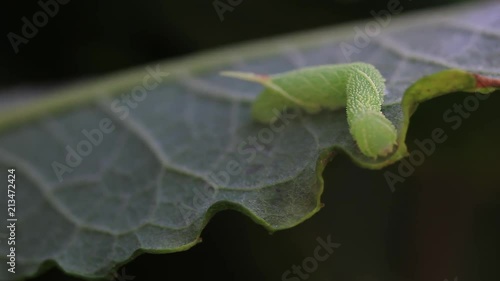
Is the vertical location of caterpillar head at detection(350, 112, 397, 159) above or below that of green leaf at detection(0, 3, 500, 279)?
above

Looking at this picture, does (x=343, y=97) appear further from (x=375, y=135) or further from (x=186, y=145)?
(x=186, y=145)

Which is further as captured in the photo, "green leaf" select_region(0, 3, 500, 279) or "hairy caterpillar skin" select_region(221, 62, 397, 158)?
"green leaf" select_region(0, 3, 500, 279)

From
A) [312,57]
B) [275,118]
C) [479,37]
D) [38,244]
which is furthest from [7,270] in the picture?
[479,37]

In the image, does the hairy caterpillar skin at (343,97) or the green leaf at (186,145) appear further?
the green leaf at (186,145)

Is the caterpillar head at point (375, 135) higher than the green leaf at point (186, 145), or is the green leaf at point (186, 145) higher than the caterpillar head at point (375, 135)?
the caterpillar head at point (375, 135)

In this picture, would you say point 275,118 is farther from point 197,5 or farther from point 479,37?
point 197,5
